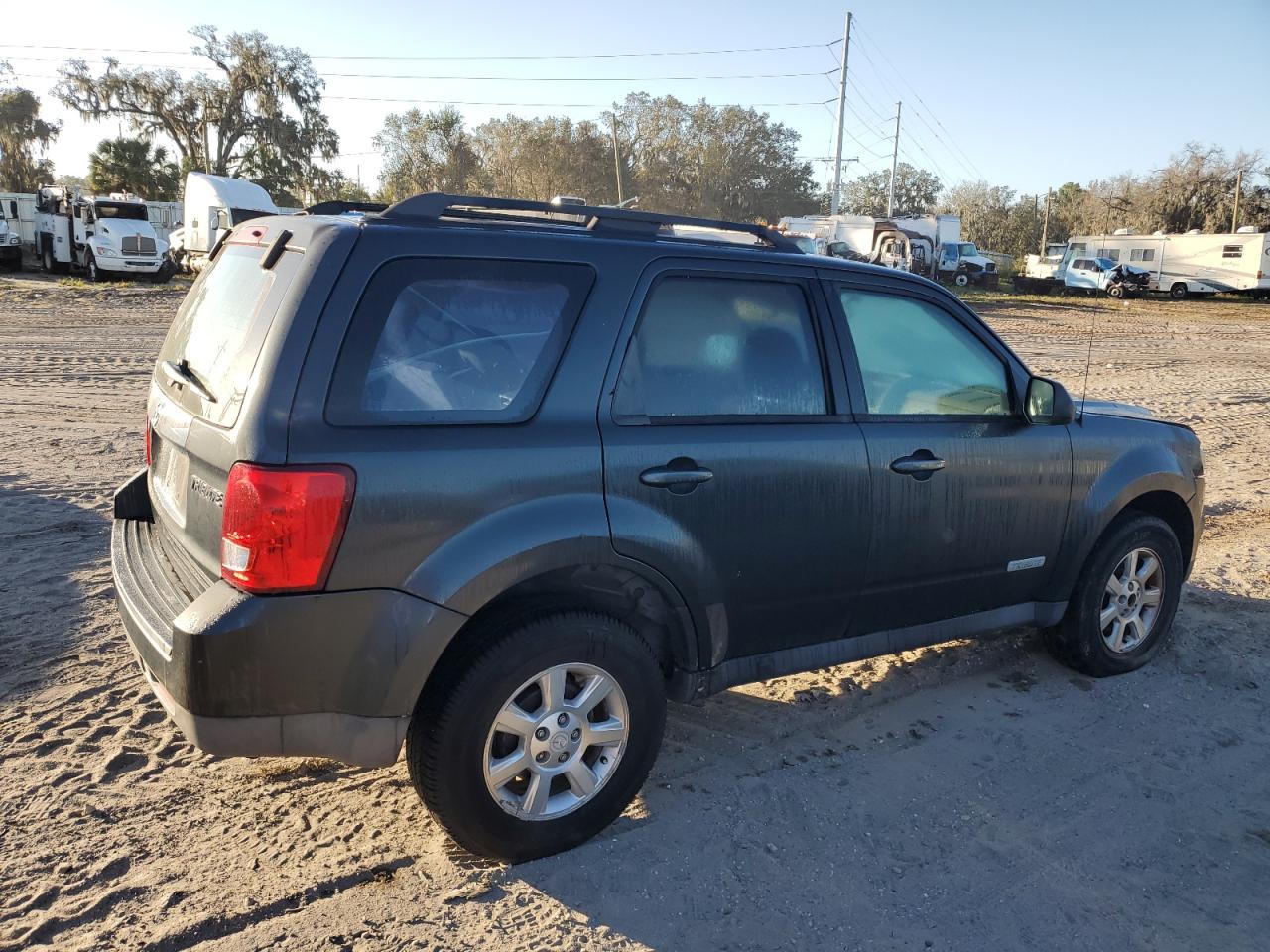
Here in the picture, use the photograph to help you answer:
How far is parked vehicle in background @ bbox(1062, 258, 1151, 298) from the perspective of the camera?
40844 millimetres

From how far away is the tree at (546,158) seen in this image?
5591 cm

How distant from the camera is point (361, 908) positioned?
284 cm

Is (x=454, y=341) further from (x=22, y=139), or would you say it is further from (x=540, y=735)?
(x=22, y=139)

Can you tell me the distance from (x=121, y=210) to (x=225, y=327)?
29996mm

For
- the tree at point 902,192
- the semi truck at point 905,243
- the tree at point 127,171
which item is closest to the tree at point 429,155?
the tree at point 127,171

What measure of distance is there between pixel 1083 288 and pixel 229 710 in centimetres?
4499

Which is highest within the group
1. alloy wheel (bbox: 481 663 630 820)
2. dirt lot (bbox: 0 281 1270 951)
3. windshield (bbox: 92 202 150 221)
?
windshield (bbox: 92 202 150 221)

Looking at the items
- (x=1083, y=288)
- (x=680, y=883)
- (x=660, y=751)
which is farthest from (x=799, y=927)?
(x=1083, y=288)

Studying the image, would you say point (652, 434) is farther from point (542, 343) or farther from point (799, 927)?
point (799, 927)

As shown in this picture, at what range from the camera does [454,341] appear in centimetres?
292

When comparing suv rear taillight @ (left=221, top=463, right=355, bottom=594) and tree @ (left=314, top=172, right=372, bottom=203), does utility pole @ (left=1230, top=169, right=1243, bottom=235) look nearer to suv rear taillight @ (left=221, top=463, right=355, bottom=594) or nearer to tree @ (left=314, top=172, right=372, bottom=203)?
tree @ (left=314, top=172, right=372, bottom=203)

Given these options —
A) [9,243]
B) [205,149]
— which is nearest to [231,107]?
[205,149]

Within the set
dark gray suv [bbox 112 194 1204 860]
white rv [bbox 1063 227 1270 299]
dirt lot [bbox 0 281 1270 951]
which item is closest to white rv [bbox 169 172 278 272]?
dirt lot [bbox 0 281 1270 951]

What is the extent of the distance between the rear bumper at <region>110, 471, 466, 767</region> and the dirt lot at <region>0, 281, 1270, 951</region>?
0.51 m
